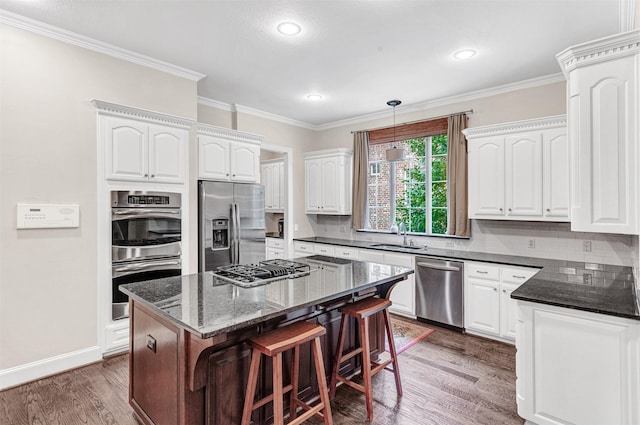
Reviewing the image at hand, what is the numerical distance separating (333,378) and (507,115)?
144 inches

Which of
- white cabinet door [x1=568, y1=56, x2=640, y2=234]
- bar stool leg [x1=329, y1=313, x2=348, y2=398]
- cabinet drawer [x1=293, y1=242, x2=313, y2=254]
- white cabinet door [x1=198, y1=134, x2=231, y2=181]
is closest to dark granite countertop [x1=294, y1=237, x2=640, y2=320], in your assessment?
white cabinet door [x1=568, y1=56, x2=640, y2=234]

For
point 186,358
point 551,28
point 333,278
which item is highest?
point 551,28

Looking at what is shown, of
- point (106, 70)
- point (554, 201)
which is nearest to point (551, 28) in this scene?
point (554, 201)

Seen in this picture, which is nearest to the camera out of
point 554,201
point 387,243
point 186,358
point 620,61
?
point 186,358

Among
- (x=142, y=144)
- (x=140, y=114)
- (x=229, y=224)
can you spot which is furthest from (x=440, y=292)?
(x=140, y=114)

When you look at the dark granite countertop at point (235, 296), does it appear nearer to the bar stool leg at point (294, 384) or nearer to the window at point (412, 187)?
the bar stool leg at point (294, 384)

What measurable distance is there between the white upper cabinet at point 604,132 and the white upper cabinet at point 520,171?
137 cm

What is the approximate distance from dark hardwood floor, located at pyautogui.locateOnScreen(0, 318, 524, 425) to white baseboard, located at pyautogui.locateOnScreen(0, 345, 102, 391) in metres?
0.06

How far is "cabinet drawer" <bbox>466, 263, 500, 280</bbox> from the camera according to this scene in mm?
3602

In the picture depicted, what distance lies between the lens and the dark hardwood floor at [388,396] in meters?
2.32

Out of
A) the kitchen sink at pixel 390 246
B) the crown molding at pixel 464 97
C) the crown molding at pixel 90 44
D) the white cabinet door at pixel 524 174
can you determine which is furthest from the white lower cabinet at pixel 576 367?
the crown molding at pixel 90 44

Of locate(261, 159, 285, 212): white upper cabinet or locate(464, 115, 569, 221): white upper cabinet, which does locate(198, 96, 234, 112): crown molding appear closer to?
locate(261, 159, 285, 212): white upper cabinet

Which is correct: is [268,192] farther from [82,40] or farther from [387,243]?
[82,40]

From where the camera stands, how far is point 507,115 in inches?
161
